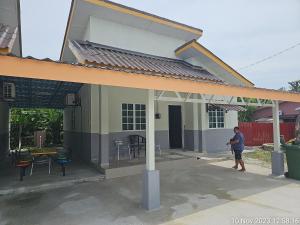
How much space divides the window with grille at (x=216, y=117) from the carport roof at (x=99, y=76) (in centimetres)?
601

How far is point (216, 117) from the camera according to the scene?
13.2 meters

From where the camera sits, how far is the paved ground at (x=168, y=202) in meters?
4.79

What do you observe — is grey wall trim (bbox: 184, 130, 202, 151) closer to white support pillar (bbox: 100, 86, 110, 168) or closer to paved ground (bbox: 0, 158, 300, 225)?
paved ground (bbox: 0, 158, 300, 225)

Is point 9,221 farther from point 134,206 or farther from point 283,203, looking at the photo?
point 283,203

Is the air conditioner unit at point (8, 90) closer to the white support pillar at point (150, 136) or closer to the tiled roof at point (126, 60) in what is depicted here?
the tiled roof at point (126, 60)

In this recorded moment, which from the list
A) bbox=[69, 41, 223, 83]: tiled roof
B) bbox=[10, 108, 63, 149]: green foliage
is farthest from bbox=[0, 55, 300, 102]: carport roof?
bbox=[10, 108, 63, 149]: green foliage

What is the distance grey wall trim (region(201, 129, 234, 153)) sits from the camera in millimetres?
12680

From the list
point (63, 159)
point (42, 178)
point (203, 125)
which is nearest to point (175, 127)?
point (203, 125)

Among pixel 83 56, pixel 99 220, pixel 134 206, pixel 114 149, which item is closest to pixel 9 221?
pixel 99 220

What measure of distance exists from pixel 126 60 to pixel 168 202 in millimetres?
5348

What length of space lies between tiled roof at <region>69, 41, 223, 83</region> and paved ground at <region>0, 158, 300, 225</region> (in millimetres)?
3458

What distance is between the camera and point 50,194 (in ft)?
21.0

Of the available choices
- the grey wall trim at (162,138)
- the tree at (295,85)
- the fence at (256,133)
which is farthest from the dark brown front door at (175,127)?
the tree at (295,85)

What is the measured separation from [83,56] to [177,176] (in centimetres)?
526
